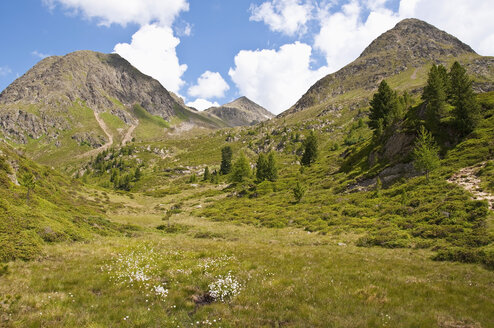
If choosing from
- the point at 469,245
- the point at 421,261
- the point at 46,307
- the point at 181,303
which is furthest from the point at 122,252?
the point at 469,245

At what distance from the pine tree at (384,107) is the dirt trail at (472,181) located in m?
35.3

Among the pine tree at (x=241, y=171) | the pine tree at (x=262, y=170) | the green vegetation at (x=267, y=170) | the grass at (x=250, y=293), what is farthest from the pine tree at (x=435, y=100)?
the pine tree at (x=241, y=171)

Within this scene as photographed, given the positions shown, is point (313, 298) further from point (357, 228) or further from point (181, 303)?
point (357, 228)

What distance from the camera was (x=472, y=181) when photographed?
28.2 m

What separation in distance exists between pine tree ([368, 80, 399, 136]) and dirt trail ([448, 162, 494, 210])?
116ft

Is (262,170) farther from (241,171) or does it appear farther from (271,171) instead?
(241,171)

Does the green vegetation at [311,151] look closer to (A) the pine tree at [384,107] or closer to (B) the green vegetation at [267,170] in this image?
(B) the green vegetation at [267,170]

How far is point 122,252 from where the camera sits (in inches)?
609

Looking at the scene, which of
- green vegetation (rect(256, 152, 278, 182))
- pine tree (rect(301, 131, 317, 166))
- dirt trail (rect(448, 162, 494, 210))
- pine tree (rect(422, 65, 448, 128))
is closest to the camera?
dirt trail (rect(448, 162, 494, 210))

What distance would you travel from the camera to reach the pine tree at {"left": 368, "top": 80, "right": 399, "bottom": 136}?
66.4 meters

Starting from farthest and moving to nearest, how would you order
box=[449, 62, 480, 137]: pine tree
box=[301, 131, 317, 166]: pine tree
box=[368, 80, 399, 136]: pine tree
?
1. box=[301, 131, 317, 166]: pine tree
2. box=[368, 80, 399, 136]: pine tree
3. box=[449, 62, 480, 137]: pine tree

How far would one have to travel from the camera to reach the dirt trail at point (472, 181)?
23.7 metres

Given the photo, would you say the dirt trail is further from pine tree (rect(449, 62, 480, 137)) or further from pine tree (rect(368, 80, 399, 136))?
pine tree (rect(368, 80, 399, 136))

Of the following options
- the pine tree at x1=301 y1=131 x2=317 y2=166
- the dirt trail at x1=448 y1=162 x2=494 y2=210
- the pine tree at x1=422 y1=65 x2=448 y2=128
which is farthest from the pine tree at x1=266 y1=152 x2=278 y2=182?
the dirt trail at x1=448 y1=162 x2=494 y2=210
